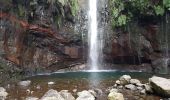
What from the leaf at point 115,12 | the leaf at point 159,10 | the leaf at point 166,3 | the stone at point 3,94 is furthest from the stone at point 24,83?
the leaf at point 166,3

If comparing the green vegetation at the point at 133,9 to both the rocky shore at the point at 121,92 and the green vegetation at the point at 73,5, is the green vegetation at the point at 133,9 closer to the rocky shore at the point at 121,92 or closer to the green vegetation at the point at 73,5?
the green vegetation at the point at 73,5

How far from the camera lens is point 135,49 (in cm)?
2480

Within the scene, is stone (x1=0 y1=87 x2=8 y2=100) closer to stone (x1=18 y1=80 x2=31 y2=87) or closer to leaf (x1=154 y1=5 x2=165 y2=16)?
stone (x1=18 y1=80 x2=31 y2=87)

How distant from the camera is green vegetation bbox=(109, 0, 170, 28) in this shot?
75.8ft

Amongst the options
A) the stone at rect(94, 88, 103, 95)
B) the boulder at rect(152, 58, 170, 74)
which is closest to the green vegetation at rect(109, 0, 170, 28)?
the boulder at rect(152, 58, 170, 74)

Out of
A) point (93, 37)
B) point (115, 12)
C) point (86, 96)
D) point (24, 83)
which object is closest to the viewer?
point (86, 96)

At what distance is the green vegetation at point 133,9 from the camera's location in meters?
23.1

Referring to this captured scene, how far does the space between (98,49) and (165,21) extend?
5.28m

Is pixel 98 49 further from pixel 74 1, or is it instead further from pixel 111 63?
pixel 74 1

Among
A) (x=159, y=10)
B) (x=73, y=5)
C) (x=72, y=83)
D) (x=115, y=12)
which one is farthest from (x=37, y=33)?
(x=159, y=10)

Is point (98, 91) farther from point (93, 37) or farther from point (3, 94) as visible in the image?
point (93, 37)

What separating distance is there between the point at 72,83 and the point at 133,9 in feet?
25.0

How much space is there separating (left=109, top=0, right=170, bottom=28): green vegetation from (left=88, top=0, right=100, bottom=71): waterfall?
152 cm

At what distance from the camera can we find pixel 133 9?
24.0 metres
